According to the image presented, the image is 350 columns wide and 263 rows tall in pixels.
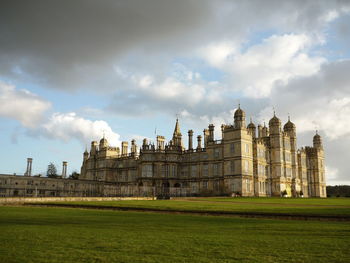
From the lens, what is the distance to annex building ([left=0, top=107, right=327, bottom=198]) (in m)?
65.9

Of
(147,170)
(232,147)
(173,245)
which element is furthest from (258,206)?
(147,170)

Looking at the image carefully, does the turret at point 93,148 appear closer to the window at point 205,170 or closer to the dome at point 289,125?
the window at point 205,170

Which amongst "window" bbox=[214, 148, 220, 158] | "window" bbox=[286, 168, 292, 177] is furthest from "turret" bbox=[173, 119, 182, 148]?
"window" bbox=[286, 168, 292, 177]

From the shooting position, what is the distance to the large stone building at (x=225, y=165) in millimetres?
65625

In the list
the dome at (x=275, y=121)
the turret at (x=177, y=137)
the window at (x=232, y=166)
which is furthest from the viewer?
the turret at (x=177, y=137)

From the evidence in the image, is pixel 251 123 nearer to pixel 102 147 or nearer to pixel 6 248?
pixel 102 147

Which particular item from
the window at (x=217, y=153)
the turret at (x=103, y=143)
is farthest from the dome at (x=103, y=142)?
the window at (x=217, y=153)

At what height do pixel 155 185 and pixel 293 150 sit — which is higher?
pixel 293 150

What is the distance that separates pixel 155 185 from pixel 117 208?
4086 cm

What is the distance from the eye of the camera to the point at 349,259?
9227 millimetres

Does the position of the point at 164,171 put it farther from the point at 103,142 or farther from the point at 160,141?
the point at 103,142

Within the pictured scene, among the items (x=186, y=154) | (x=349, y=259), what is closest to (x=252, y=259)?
(x=349, y=259)

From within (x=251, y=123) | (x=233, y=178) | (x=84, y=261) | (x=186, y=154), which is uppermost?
(x=251, y=123)

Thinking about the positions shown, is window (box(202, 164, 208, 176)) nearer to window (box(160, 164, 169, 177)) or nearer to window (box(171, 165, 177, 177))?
window (box(171, 165, 177, 177))
